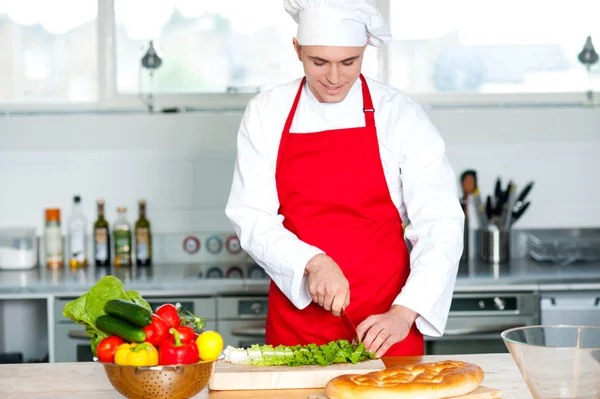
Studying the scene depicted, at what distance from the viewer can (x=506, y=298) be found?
3.40 m

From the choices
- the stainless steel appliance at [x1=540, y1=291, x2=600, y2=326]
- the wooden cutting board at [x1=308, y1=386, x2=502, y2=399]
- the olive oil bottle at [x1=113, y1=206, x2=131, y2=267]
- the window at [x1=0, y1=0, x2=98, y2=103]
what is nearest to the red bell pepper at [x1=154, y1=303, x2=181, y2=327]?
the wooden cutting board at [x1=308, y1=386, x2=502, y2=399]

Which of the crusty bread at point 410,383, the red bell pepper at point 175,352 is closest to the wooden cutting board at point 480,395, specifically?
the crusty bread at point 410,383

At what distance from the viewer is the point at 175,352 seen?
162 centimetres

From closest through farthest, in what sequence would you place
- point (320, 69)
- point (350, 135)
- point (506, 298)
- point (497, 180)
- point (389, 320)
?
point (389, 320), point (320, 69), point (350, 135), point (506, 298), point (497, 180)

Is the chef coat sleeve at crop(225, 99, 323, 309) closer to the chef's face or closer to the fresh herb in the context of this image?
the chef's face

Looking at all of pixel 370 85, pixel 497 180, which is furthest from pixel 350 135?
pixel 497 180

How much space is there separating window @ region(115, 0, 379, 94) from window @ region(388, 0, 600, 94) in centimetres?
20

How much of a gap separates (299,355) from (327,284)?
1.13 ft

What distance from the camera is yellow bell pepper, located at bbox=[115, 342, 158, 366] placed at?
159 cm

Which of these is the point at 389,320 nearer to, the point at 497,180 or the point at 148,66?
the point at 497,180

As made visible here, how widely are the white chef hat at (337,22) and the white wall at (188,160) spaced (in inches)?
63.0

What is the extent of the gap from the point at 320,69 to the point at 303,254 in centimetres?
52

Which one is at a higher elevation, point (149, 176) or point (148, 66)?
point (148, 66)

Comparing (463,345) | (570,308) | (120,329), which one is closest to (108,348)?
(120,329)
